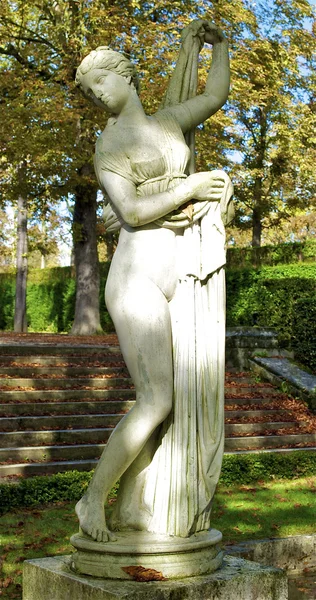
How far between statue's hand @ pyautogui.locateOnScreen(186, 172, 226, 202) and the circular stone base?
157 cm

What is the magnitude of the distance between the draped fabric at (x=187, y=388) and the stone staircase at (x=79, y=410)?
5.18m

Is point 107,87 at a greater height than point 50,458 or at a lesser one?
greater

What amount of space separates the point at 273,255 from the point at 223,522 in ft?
60.0

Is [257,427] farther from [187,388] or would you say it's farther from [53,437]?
[187,388]

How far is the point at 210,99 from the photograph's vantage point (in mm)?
4348

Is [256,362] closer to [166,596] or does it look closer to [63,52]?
[63,52]

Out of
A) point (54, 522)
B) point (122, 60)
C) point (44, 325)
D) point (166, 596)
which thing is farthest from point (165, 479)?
point (44, 325)

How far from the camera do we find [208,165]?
20000 millimetres

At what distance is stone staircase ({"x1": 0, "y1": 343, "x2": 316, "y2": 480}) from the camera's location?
31.8 feet

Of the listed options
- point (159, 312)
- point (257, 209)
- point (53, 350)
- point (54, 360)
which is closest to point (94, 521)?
point (159, 312)

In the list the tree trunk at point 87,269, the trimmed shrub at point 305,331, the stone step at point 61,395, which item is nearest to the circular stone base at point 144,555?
the stone step at point 61,395

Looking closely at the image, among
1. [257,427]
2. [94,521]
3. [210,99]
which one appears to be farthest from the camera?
[257,427]

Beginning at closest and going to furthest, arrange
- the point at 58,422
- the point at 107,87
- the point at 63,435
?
the point at 107,87 < the point at 63,435 < the point at 58,422

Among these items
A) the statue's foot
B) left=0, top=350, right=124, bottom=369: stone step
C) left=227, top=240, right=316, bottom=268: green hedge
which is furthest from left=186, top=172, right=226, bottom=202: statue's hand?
left=227, top=240, right=316, bottom=268: green hedge
